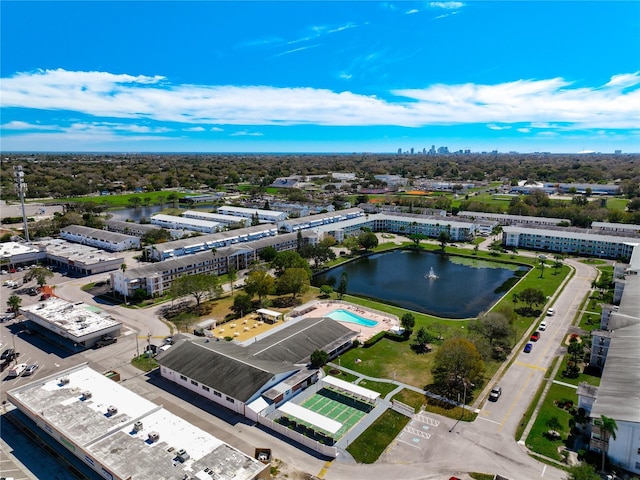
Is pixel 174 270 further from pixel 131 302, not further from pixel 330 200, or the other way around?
pixel 330 200

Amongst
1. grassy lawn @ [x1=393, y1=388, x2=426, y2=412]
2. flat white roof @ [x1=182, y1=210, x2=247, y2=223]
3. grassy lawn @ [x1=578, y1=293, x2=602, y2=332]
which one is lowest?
grassy lawn @ [x1=393, y1=388, x2=426, y2=412]

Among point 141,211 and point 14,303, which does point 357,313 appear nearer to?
point 14,303

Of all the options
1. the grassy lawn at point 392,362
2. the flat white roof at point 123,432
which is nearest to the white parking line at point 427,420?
the grassy lawn at point 392,362

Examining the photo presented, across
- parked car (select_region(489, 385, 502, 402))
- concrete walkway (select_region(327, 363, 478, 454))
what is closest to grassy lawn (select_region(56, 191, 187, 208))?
concrete walkway (select_region(327, 363, 478, 454))

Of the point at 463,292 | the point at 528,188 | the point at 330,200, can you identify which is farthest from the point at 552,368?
the point at 528,188

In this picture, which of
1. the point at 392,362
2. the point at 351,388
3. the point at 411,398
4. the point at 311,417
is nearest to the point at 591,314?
the point at 392,362

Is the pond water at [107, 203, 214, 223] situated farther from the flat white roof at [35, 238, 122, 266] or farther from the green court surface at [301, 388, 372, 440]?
the green court surface at [301, 388, 372, 440]
